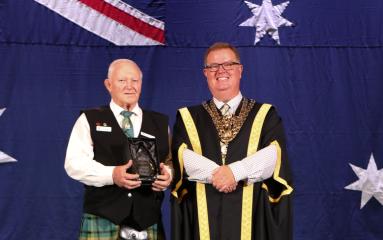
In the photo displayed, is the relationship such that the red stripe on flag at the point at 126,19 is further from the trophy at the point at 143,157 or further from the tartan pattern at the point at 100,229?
the tartan pattern at the point at 100,229

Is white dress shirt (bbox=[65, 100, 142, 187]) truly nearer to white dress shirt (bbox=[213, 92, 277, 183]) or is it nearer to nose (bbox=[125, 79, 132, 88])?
nose (bbox=[125, 79, 132, 88])

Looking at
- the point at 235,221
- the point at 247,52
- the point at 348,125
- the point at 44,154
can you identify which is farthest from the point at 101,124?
the point at 348,125

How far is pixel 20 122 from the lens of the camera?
155 inches

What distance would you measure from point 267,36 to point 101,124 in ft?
5.98

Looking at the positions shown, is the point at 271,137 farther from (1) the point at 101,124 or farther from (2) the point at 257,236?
(1) the point at 101,124

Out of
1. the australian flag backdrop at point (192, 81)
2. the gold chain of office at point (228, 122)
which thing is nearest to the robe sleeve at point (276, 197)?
the gold chain of office at point (228, 122)

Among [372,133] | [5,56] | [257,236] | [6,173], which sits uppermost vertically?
[5,56]

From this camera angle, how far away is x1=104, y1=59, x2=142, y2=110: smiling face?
2.67 meters

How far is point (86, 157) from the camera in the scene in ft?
8.50

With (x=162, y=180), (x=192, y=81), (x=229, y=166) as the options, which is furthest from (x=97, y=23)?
(x=229, y=166)

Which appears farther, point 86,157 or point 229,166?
point 86,157

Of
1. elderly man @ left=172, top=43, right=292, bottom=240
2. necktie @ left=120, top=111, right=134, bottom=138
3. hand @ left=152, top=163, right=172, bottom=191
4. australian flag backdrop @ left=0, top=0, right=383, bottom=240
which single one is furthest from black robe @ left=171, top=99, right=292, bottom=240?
australian flag backdrop @ left=0, top=0, right=383, bottom=240

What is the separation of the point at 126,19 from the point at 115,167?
176 cm

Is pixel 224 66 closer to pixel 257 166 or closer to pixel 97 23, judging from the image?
pixel 257 166
